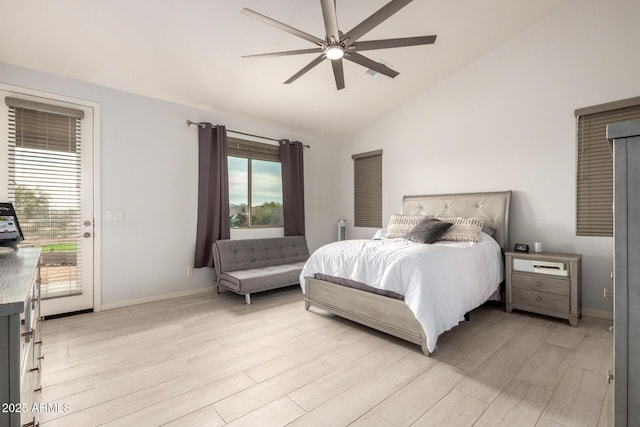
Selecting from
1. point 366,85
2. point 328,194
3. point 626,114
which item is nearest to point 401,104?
point 366,85

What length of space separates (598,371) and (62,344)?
4229 mm

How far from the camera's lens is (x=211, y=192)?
4266mm

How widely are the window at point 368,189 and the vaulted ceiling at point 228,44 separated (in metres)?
1.25

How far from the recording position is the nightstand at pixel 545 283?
9.83 feet

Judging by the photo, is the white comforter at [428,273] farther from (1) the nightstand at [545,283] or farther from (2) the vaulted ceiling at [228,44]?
(2) the vaulted ceiling at [228,44]

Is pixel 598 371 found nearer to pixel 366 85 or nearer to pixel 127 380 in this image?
pixel 127 380

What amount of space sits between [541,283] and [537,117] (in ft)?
6.41

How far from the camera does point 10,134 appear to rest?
3.02 metres

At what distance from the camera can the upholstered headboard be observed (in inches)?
147

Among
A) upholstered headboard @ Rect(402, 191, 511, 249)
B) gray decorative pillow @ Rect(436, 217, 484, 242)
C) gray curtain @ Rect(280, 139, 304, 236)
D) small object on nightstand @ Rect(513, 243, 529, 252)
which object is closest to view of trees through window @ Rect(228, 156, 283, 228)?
gray curtain @ Rect(280, 139, 304, 236)

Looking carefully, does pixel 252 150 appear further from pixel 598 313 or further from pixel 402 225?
pixel 598 313

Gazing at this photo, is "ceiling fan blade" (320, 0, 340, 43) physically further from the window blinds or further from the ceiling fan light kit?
the window blinds

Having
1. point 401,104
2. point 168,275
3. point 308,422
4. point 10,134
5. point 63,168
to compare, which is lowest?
point 308,422

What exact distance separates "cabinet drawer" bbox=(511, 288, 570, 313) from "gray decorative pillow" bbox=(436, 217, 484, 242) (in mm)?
732
